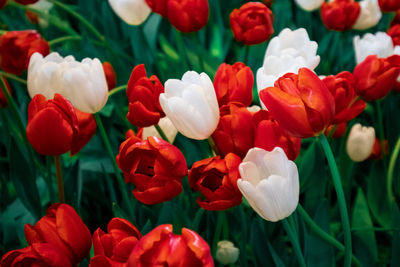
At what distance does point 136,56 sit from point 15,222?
1.45 ft

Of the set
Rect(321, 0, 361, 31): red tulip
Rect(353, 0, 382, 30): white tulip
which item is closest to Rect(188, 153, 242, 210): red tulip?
Rect(321, 0, 361, 31): red tulip

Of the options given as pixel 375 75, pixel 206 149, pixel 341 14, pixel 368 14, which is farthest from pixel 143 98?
pixel 368 14

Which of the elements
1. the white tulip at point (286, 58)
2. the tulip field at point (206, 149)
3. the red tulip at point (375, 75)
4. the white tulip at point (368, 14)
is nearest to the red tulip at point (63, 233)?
the tulip field at point (206, 149)

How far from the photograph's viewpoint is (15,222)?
791mm

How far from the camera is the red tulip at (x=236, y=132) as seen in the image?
45 cm

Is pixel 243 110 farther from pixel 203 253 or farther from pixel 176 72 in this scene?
pixel 176 72

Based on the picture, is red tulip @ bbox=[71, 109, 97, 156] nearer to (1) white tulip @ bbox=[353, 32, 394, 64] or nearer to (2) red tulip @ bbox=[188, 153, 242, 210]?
(2) red tulip @ bbox=[188, 153, 242, 210]

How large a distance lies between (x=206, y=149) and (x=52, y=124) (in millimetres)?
220

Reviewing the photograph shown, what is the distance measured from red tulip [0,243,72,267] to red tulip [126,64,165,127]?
0.16m

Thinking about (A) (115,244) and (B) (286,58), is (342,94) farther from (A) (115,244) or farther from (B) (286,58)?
(A) (115,244)

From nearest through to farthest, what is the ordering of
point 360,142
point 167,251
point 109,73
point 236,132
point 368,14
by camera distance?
1. point 167,251
2. point 236,132
3. point 360,142
4. point 109,73
5. point 368,14

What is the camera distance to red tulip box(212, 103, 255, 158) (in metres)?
0.45

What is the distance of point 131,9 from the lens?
2.96 ft

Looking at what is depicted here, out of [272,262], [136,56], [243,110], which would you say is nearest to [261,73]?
[243,110]
